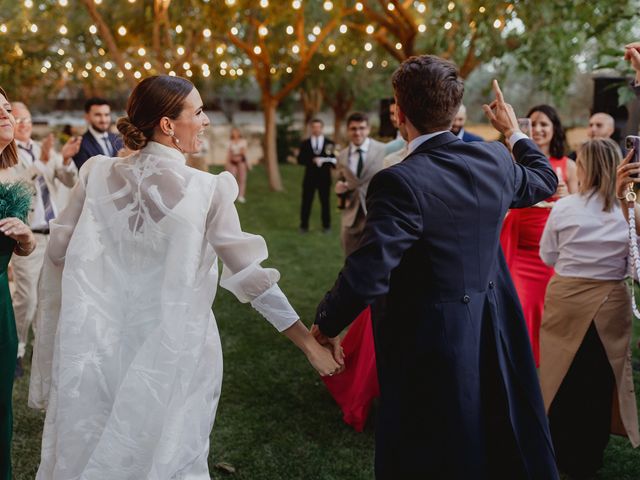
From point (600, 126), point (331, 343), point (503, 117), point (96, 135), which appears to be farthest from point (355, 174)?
point (331, 343)

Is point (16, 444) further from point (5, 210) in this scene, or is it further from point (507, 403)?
point (507, 403)

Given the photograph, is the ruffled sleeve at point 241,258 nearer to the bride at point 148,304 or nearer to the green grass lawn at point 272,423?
the bride at point 148,304

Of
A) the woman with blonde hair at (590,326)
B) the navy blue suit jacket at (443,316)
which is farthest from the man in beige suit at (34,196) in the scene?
the woman with blonde hair at (590,326)

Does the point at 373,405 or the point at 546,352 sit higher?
the point at 546,352

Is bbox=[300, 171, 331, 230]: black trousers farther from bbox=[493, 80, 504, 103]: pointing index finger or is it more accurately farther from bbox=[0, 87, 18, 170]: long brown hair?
bbox=[493, 80, 504, 103]: pointing index finger

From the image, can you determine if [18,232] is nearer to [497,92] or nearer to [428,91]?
[428,91]

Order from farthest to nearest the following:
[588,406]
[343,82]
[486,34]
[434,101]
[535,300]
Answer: [343,82] → [486,34] → [535,300] → [588,406] → [434,101]

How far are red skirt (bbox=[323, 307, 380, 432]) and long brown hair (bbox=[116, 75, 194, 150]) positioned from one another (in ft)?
6.89

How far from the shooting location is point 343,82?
26219mm

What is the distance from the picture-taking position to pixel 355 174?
686cm

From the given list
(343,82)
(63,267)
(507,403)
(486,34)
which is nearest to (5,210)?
(63,267)

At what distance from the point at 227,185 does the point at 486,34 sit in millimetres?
9336

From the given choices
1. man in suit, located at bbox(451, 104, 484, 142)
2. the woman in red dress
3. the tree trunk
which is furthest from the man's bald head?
the tree trunk

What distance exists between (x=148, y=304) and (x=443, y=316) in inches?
42.8
